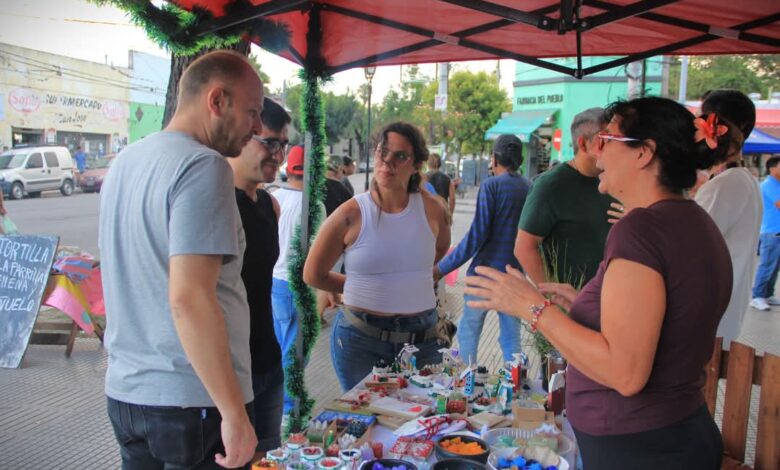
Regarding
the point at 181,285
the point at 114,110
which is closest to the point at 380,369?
the point at 181,285

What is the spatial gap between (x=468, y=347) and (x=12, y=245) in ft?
14.0

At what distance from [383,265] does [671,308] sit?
62.5 inches

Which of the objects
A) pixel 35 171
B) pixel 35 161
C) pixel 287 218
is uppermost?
pixel 35 161

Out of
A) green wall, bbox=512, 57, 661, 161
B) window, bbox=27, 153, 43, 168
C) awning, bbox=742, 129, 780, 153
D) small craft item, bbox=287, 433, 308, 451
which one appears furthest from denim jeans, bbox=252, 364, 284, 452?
window, bbox=27, 153, 43, 168

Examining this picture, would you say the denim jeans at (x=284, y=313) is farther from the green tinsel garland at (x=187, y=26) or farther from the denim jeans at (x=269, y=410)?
the green tinsel garland at (x=187, y=26)

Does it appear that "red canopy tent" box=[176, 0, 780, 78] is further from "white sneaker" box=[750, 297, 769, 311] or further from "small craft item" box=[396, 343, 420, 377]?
"white sneaker" box=[750, 297, 769, 311]

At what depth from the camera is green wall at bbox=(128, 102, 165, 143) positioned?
111 feet

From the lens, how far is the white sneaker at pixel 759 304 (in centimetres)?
818

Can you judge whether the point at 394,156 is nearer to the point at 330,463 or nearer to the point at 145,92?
the point at 330,463

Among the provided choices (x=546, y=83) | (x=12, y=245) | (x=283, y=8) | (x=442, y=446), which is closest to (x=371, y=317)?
(x=442, y=446)

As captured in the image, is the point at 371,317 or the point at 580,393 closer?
the point at 580,393

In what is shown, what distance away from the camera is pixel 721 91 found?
2.85m

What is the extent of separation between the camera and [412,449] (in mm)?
1992

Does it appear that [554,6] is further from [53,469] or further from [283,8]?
[53,469]
